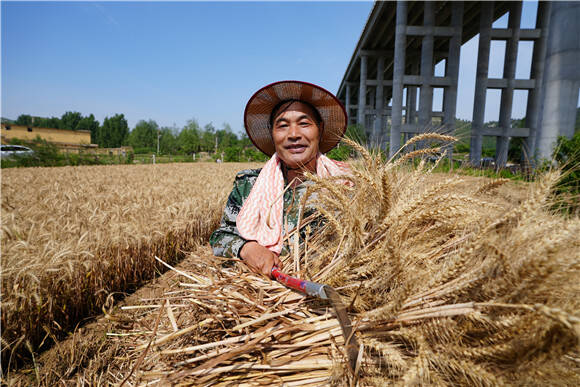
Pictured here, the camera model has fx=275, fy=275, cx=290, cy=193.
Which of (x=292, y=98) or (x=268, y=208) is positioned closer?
(x=268, y=208)

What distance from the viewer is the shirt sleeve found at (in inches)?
61.4

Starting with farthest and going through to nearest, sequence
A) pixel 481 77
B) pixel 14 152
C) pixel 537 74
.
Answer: pixel 14 152
pixel 537 74
pixel 481 77

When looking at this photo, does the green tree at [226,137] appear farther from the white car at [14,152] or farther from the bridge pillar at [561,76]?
the bridge pillar at [561,76]

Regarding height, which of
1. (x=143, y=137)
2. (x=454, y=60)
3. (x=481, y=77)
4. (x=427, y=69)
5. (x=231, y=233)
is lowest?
(x=231, y=233)

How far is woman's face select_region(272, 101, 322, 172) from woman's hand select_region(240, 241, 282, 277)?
0.67 meters

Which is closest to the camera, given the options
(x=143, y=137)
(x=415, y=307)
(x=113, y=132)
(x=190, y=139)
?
(x=415, y=307)

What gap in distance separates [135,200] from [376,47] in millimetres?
23891

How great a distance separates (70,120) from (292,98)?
115964mm

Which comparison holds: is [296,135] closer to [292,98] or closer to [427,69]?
[292,98]

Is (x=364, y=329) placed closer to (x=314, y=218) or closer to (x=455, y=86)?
(x=314, y=218)

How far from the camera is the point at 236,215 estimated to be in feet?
6.55

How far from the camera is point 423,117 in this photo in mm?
13539

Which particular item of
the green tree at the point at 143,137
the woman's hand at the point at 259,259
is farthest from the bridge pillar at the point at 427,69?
the green tree at the point at 143,137

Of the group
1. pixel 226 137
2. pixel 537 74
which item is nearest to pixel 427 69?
pixel 537 74
